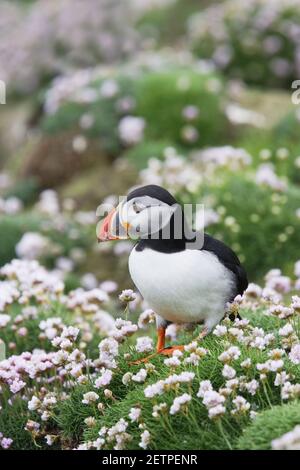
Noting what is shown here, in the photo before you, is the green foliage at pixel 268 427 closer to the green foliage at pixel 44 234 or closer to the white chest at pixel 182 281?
the white chest at pixel 182 281

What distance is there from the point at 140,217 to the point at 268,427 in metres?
1.26

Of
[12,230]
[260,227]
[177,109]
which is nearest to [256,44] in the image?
[177,109]

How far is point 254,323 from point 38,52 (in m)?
11.1

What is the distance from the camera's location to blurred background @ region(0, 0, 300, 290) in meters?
8.04

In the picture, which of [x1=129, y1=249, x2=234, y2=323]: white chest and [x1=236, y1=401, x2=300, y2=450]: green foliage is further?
[x1=129, y1=249, x2=234, y2=323]: white chest

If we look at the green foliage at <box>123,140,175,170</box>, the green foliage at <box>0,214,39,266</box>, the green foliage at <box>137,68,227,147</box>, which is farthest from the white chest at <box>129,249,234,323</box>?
the green foliage at <box>137,68,227,147</box>

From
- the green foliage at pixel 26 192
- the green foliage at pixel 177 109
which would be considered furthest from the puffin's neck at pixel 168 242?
the green foliage at pixel 26 192

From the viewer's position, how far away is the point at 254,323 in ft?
17.0

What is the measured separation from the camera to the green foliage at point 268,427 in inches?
149

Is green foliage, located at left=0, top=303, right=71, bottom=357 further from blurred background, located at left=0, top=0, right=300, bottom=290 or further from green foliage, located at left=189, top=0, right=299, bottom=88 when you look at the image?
green foliage, located at left=189, top=0, right=299, bottom=88

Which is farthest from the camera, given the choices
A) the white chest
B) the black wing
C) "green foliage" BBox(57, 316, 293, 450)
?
the black wing

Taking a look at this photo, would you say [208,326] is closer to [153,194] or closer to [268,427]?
[153,194]

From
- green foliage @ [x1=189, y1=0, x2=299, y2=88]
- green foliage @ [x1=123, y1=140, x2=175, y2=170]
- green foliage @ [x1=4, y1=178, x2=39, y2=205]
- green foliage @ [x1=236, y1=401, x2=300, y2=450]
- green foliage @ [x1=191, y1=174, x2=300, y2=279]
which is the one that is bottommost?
green foliage @ [x1=236, y1=401, x2=300, y2=450]

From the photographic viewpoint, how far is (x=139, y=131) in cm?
1067
